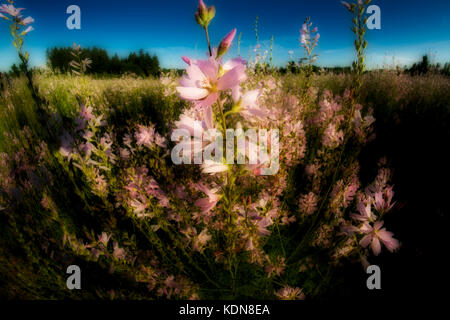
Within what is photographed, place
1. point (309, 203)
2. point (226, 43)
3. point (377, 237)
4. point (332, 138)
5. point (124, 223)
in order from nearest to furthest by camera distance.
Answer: point (226, 43), point (377, 237), point (332, 138), point (309, 203), point (124, 223)

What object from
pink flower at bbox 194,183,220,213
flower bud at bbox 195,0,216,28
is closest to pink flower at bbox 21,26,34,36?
flower bud at bbox 195,0,216,28

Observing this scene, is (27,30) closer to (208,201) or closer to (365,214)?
→ (208,201)

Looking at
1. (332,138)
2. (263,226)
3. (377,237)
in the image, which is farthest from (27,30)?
(377,237)

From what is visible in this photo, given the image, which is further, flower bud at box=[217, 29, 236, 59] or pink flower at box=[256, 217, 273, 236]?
pink flower at box=[256, 217, 273, 236]

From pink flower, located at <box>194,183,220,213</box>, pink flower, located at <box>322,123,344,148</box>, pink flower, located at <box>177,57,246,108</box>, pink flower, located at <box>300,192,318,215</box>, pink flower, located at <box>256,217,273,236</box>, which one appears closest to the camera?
pink flower, located at <box>177,57,246,108</box>

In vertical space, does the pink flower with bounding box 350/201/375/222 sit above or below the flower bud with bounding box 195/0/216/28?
below

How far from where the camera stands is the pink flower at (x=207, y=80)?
24.4 inches

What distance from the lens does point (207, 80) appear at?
0.67 meters

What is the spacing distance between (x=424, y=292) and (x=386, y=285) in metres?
0.19

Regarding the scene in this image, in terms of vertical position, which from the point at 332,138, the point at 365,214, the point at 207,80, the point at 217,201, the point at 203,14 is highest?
the point at 203,14

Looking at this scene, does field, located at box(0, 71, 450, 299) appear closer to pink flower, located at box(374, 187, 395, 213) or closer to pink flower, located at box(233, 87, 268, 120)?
pink flower, located at box(374, 187, 395, 213)

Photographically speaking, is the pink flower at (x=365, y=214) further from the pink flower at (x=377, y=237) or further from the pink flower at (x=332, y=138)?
the pink flower at (x=332, y=138)

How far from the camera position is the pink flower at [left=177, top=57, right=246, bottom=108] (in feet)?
2.03

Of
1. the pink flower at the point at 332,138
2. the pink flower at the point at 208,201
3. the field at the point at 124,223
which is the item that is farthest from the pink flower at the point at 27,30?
the pink flower at the point at 332,138
